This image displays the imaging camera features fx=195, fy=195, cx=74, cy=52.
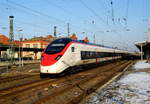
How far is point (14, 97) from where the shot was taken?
9.20 metres

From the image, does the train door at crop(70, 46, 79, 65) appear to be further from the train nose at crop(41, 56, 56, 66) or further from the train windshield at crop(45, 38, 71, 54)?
the train nose at crop(41, 56, 56, 66)

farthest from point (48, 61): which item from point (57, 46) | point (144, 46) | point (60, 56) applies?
point (144, 46)

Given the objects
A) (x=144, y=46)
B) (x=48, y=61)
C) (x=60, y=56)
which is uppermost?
(x=144, y=46)

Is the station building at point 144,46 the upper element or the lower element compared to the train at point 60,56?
upper

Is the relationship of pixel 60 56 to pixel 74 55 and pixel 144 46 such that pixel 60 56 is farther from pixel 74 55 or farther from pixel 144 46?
pixel 144 46

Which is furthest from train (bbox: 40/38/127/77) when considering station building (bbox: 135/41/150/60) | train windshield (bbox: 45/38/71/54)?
station building (bbox: 135/41/150/60)

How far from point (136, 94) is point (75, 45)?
34.1 feet

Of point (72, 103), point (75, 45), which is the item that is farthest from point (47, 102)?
point (75, 45)

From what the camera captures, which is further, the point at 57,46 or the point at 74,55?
the point at 74,55

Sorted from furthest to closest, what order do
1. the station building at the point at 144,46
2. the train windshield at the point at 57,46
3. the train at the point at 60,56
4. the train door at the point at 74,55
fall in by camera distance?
the station building at the point at 144,46, the train door at the point at 74,55, the train windshield at the point at 57,46, the train at the point at 60,56

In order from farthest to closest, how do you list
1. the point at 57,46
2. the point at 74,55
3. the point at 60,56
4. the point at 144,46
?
the point at 144,46 < the point at 74,55 < the point at 57,46 < the point at 60,56

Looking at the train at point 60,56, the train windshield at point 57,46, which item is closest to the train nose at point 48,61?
the train at point 60,56

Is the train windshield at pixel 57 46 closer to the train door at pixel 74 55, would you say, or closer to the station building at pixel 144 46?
the train door at pixel 74 55

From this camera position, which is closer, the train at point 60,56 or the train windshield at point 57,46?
the train at point 60,56
